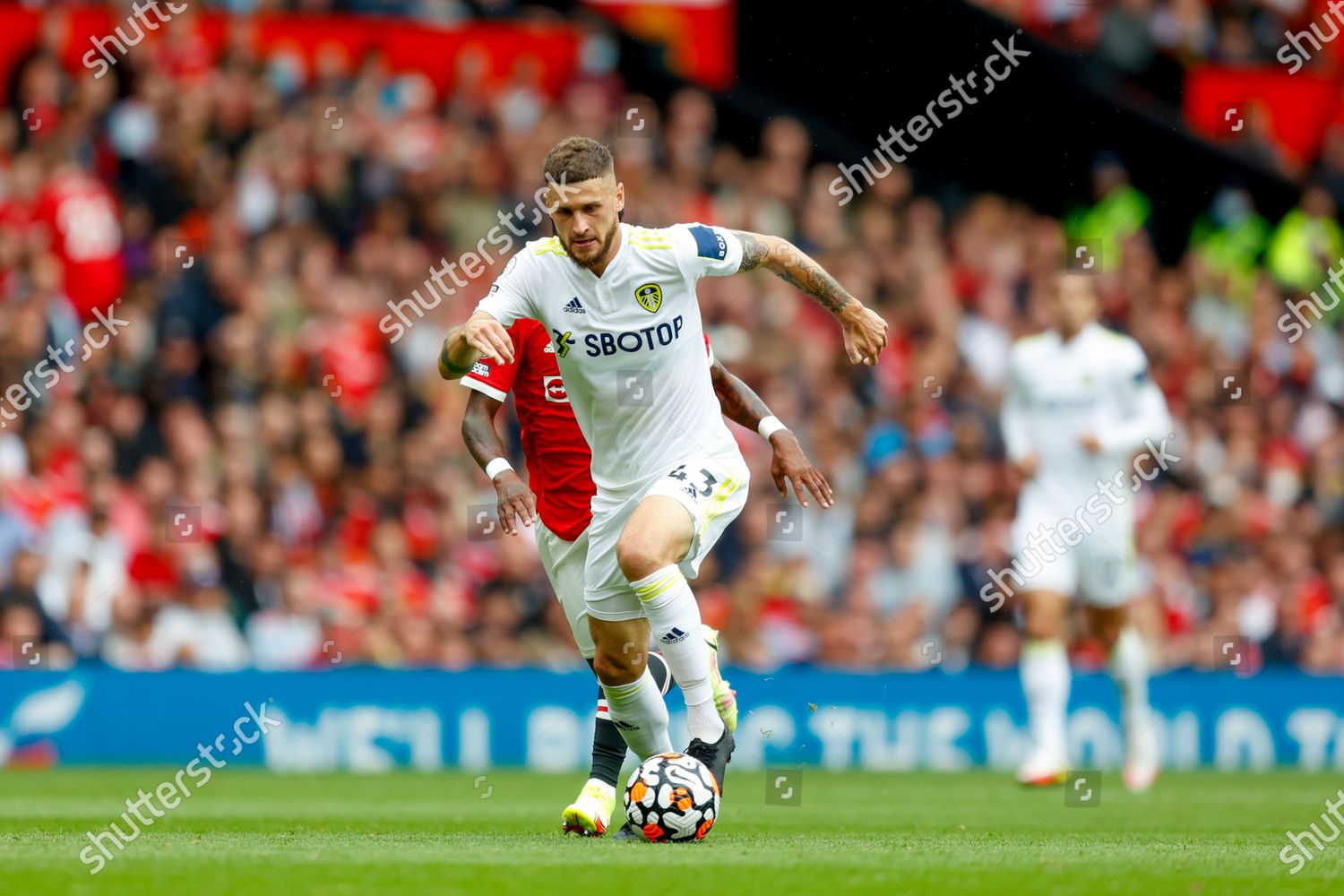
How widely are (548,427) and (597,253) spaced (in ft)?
4.53

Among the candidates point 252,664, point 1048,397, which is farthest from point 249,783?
point 1048,397

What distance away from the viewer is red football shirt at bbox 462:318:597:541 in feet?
29.5

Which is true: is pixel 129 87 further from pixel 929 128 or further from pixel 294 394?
pixel 929 128

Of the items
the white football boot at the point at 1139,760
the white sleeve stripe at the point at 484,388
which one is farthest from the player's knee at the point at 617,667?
the white football boot at the point at 1139,760

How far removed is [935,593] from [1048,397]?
11.7ft

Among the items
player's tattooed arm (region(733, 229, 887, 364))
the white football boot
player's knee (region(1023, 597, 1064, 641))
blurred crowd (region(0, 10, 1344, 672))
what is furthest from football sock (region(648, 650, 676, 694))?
blurred crowd (region(0, 10, 1344, 672))

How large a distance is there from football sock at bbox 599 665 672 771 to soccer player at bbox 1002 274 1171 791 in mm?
4446

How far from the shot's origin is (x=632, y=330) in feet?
26.5

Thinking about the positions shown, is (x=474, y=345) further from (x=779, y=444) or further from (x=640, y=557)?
(x=779, y=444)

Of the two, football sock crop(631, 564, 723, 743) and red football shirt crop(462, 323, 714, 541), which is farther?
red football shirt crop(462, 323, 714, 541)

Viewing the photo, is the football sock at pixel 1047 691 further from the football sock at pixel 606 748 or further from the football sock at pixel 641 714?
the football sock at pixel 641 714

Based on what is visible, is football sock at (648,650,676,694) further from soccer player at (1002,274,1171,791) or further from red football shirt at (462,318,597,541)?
soccer player at (1002,274,1171,791)

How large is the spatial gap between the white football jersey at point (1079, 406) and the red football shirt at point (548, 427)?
14.9 ft

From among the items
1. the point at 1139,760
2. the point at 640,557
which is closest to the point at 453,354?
the point at 640,557
